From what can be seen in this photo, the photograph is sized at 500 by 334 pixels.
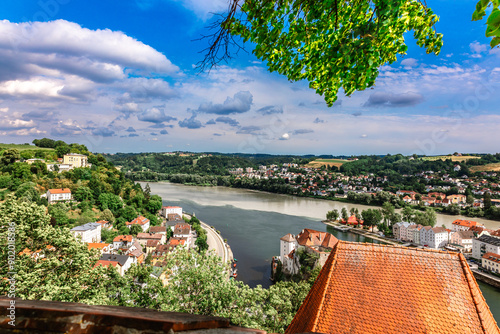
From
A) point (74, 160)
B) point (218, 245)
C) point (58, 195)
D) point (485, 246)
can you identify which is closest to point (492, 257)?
point (485, 246)

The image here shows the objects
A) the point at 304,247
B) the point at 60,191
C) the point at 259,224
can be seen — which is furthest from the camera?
the point at 259,224

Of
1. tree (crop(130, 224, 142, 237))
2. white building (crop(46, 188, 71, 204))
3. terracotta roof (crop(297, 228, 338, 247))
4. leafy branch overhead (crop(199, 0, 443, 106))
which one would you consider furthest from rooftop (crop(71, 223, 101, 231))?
leafy branch overhead (crop(199, 0, 443, 106))

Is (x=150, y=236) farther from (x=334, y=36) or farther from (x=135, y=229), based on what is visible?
(x=334, y=36)

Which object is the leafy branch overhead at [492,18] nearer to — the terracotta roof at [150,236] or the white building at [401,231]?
the terracotta roof at [150,236]

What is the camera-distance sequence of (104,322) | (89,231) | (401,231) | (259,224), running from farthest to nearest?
(259,224) → (401,231) → (89,231) → (104,322)

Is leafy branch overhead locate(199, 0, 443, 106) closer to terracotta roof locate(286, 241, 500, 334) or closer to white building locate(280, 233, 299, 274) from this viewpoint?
terracotta roof locate(286, 241, 500, 334)

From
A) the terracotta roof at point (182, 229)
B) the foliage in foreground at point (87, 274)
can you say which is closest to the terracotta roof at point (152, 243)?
the terracotta roof at point (182, 229)

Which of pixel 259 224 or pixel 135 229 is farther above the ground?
pixel 135 229
